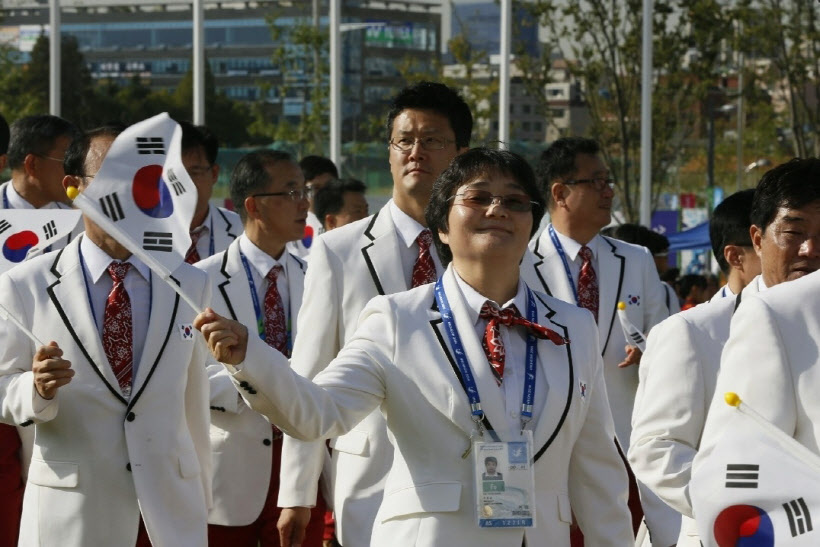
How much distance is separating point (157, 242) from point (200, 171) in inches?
172

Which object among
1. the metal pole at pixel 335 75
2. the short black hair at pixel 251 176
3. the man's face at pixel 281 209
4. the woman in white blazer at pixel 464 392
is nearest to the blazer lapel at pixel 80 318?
the woman in white blazer at pixel 464 392

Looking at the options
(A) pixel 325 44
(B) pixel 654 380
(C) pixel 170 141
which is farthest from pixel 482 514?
(A) pixel 325 44

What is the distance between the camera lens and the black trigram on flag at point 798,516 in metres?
3.52

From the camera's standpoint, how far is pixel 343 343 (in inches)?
244

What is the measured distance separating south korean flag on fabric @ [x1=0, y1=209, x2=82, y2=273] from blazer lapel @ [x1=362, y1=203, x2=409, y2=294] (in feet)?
6.20

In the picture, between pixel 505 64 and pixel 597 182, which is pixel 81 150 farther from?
pixel 505 64

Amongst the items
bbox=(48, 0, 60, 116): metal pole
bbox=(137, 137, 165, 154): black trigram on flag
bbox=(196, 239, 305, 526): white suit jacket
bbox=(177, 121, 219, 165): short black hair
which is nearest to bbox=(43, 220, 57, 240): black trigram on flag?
bbox=(196, 239, 305, 526): white suit jacket

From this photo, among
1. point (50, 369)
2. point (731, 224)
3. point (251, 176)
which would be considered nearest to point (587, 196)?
point (251, 176)

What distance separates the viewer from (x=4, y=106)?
3203cm

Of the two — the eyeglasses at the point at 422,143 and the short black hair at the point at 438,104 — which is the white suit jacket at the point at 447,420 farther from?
the short black hair at the point at 438,104

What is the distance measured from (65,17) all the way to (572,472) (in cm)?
3463

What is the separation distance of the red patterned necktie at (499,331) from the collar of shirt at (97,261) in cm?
187

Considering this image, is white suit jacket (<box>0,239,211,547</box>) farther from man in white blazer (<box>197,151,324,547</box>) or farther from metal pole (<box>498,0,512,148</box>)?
metal pole (<box>498,0,512,148</box>)

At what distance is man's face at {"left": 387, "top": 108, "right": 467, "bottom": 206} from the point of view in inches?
253
